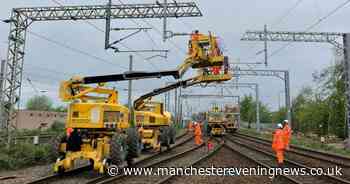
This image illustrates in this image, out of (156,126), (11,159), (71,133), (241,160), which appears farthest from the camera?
(156,126)

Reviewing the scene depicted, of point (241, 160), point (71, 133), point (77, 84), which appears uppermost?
point (77, 84)

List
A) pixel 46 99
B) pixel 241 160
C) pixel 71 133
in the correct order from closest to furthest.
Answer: pixel 71 133, pixel 241 160, pixel 46 99

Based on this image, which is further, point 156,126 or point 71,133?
point 156,126

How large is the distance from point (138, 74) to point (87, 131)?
8.33 feet

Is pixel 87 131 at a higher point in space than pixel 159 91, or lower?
lower

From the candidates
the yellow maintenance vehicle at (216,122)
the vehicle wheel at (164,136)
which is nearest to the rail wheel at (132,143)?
the vehicle wheel at (164,136)

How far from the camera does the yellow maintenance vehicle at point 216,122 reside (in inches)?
1363

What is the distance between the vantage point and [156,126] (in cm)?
1864

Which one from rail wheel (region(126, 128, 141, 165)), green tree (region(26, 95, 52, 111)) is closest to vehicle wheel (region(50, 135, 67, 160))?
rail wheel (region(126, 128, 141, 165))

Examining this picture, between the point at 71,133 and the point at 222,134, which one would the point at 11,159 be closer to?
the point at 71,133

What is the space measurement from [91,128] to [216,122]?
24.5 metres

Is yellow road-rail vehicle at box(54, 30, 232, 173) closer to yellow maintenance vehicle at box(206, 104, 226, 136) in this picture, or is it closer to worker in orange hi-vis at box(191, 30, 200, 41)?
worker in orange hi-vis at box(191, 30, 200, 41)

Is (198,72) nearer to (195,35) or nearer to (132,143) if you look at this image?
(195,35)

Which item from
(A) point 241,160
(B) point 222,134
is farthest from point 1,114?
(B) point 222,134
